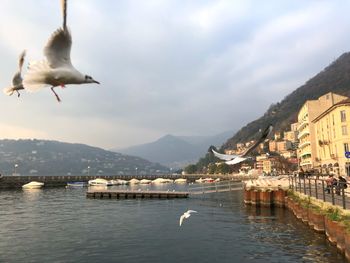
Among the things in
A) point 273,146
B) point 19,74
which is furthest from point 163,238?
point 273,146

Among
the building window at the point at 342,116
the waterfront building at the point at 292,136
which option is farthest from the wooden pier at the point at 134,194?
the waterfront building at the point at 292,136

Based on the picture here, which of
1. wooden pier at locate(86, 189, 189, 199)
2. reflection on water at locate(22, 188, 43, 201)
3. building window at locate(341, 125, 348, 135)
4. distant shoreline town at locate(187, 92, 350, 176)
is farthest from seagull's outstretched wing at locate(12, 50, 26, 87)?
reflection on water at locate(22, 188, 43, 201)

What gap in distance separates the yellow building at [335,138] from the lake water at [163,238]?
24.5 metres

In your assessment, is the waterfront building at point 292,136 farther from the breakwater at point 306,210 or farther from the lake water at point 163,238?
the lake water at point 163,238

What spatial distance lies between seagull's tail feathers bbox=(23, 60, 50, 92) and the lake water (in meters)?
16.4

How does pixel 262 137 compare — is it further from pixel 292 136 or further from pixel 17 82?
pixel 292 136

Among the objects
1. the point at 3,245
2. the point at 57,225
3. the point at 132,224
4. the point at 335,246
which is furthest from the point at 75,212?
the point at 335,246

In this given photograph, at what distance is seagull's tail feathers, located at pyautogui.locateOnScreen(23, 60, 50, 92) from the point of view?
5500 millimetres

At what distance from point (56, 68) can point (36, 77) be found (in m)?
0.36

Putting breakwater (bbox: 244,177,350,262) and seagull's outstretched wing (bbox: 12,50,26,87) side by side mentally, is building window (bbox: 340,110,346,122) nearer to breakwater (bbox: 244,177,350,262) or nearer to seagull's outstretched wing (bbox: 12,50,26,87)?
breakwater (bbox: 244,177,350,262)

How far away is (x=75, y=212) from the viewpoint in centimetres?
4284

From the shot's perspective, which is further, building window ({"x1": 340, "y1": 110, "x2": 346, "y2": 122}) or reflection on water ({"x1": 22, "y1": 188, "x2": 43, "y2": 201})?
reflection on water ({"x1": 22, "y1": 188, "x2": 43, "y2": 201})

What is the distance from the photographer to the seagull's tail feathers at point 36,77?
5500 mm

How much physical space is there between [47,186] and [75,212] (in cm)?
7708
